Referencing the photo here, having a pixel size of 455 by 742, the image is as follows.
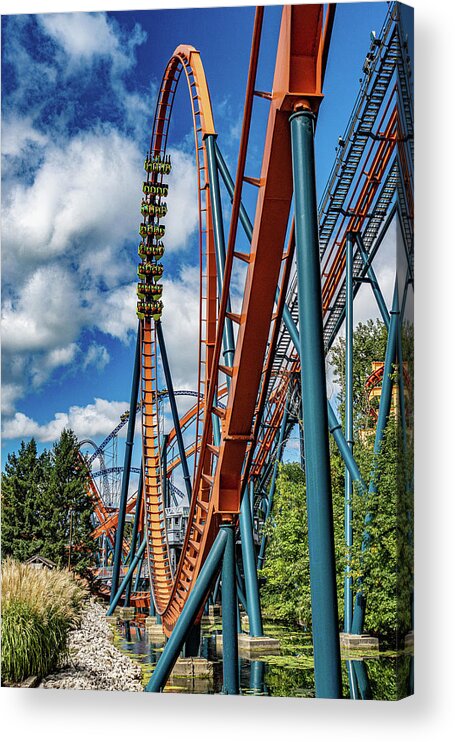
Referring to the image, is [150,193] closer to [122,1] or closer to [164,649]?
[122,1]

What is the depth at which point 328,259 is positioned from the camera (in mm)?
8352

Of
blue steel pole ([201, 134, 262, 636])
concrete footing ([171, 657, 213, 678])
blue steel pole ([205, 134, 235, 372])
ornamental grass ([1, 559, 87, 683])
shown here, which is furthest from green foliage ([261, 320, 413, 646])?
ornamental grass ([1, 559, 87, 683])

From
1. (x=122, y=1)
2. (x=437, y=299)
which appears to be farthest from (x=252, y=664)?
(x=122, y=1)

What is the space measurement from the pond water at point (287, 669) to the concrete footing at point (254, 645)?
33mm

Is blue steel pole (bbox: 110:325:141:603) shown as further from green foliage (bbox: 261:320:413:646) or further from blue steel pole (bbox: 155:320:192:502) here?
green foliage (bbox: 261:320:413:646)

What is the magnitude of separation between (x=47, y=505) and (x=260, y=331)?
9.22 ft

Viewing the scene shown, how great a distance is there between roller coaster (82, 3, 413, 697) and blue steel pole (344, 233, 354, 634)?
0.02 meters

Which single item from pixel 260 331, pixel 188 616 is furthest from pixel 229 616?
pixel 260 331

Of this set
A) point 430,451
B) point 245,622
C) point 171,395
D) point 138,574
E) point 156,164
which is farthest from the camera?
point 138,574

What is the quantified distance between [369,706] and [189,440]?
9.48ft

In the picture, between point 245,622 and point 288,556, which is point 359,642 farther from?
point 245,622

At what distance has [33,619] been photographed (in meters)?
8.48

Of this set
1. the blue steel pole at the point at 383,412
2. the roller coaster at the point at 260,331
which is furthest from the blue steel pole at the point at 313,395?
the blue steel pole at the point at 383,412

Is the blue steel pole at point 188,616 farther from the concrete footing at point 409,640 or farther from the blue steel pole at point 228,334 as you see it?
the concrete footing at point 409,640
